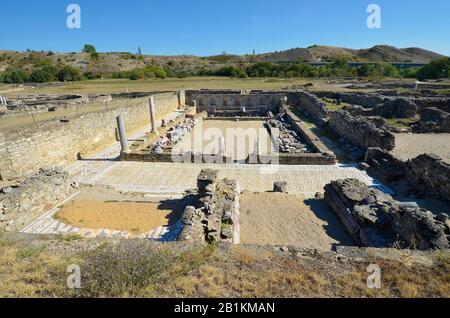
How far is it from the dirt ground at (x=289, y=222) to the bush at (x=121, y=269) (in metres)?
2.89

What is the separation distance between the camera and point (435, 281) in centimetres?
357

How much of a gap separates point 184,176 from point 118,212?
12.4 ft

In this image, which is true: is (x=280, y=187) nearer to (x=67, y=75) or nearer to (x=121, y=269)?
(x=121, y=269)

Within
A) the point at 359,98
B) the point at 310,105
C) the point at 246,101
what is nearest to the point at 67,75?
the point at 246,101

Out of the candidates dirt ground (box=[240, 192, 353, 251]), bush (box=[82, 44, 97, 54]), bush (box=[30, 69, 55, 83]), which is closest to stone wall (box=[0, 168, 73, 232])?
dirt ground (box=[240, 192, 353, 251])

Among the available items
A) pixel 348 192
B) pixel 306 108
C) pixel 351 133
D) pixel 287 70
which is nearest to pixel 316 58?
pixel 287 70

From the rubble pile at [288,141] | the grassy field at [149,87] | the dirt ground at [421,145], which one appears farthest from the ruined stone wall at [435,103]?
the grassy field at [149,87]

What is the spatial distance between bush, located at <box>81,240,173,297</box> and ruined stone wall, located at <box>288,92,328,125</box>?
59.3ft

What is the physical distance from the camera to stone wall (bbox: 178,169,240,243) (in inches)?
241

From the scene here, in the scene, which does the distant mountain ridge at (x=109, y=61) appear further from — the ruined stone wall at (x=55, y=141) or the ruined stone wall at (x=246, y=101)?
the ruined stone wall at (x=55, y=141)

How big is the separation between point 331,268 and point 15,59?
4311 inches

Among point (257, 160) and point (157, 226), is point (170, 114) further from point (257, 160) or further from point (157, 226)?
point (157, 226)

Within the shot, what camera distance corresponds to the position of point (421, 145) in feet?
45.7

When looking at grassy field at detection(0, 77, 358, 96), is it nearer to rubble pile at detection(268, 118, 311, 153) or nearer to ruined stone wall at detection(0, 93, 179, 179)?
rubble pile at detection(268, 118, 311, 153)
